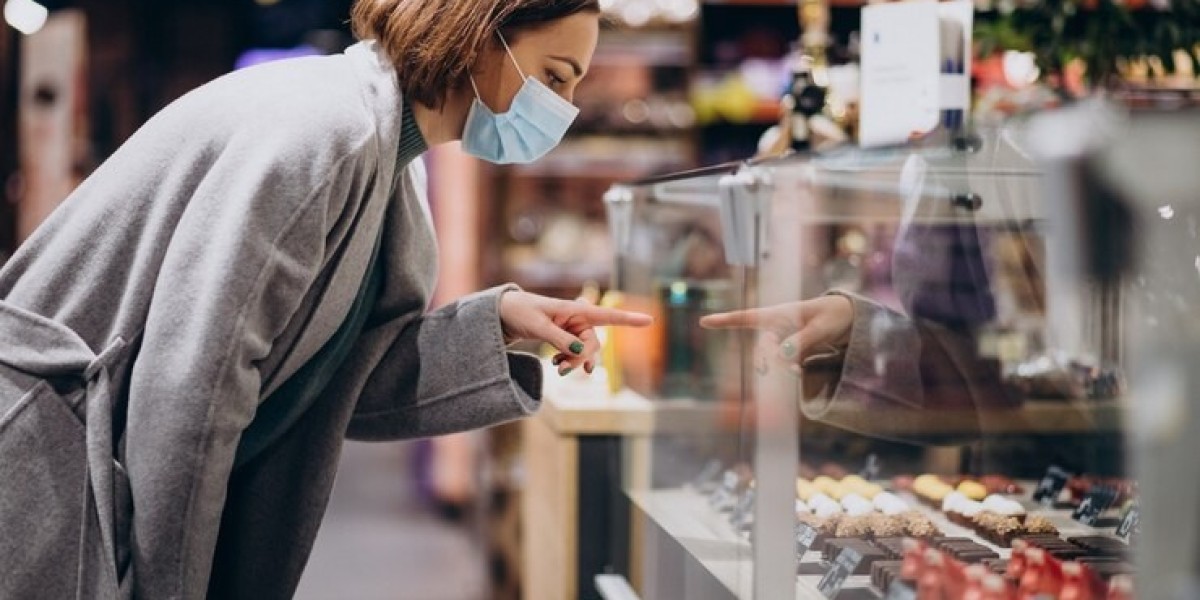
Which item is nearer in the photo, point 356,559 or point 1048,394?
Result: point 1048,394

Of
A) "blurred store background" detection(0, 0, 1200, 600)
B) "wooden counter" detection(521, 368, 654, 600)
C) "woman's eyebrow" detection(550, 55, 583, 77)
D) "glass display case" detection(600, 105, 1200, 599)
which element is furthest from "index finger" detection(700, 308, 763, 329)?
"blurred store background" detection(0, 0, 1200, 600)

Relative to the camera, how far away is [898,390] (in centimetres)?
176

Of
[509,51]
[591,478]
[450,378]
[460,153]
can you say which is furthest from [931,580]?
[460,153]

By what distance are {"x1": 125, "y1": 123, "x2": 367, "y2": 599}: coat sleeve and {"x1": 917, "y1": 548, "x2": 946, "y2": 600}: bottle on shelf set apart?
2.54 ft

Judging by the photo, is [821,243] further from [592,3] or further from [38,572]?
[38,572]

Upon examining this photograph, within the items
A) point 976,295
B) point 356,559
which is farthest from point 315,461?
point 356,559

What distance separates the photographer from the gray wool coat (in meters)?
1.59

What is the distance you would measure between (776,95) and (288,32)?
302cm

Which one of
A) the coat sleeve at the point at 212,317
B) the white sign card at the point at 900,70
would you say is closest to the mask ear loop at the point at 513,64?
the coat sleeve at the point at 212,317

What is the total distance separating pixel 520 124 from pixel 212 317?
530 millimetres

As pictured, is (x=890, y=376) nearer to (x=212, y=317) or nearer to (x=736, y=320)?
(x=736, y=320)

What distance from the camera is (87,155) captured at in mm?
6730

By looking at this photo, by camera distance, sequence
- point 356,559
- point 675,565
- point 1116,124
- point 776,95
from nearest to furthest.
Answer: point 1116,124, point 675,565, point 356,559, point 776,95

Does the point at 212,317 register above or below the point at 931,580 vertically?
above
